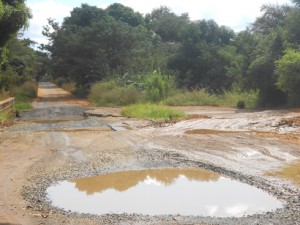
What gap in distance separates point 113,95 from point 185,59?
341 inches

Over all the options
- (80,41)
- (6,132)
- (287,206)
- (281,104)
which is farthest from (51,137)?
(80,41)

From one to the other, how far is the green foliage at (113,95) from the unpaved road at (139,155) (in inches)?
371

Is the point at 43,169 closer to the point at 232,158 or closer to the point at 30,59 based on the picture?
the point at 232,158

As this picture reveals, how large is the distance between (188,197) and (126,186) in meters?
1.23

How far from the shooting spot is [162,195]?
6.43 meters

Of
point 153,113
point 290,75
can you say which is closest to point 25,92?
point 153,113

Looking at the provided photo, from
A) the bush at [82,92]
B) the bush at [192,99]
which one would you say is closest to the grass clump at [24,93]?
the bush at [82,92]

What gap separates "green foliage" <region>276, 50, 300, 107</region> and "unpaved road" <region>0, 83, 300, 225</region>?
14.9 ft

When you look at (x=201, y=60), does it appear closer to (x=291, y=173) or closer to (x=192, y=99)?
(x=192, y=99)

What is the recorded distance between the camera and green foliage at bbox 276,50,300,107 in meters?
18.7

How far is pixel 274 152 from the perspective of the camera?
365 inches

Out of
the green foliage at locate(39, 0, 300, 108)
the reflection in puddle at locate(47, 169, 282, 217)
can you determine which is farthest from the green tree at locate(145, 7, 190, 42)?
the reflection in puddle at locate(47, 169, 282, 217)

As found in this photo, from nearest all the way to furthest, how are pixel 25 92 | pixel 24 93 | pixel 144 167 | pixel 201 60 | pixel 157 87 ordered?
1. pixel 144 167
2. pixel 157 87
3. pixel 201 60
4. pixel 24 93
5. pixel 25 92

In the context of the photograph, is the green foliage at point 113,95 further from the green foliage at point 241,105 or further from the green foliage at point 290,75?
the green foliage at point 290,75
